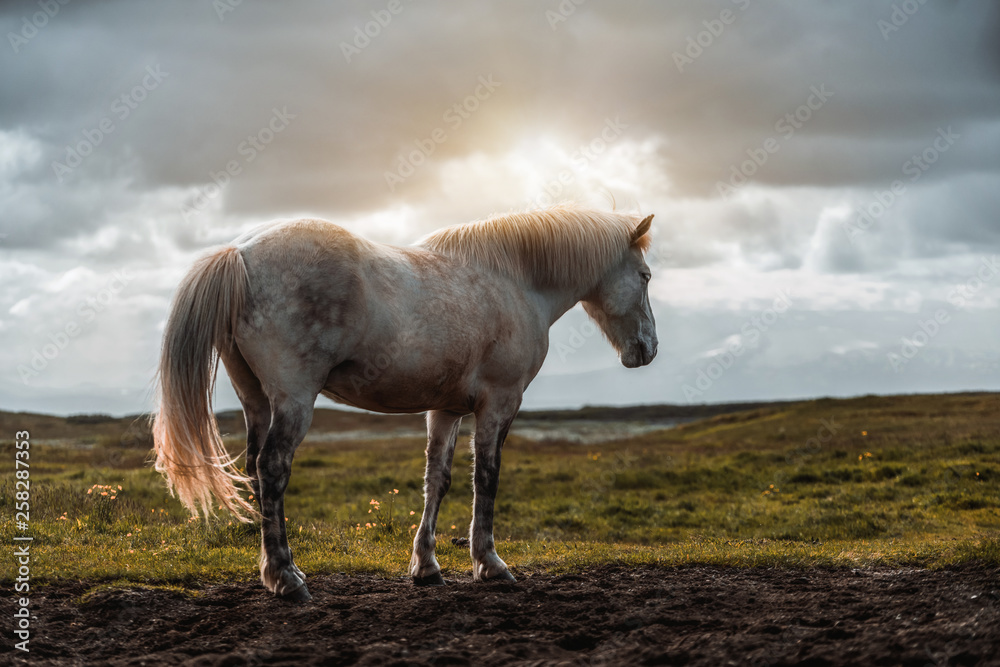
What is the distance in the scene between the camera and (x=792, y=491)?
54.0ft

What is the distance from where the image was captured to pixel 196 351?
238 inches

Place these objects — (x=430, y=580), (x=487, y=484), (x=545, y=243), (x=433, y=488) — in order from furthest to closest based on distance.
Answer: (x=545, y=243), (x=433, y=488), (x=487, y=484), (x=430, y=580)

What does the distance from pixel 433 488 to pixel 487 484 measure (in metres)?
0.56

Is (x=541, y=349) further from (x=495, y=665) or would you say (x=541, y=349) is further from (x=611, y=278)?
(x=495, y=665)

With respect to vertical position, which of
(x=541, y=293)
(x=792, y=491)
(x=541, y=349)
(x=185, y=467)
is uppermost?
(x=541, y=293)

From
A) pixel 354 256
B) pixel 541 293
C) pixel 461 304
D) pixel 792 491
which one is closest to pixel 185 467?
pixel 354 256

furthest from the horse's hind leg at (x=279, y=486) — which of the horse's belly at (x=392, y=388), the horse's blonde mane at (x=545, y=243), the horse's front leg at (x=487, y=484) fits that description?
the horse's blonde mane at (x=545, y=243)

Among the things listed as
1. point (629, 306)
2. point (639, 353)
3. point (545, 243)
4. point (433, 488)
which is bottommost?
point (433, 488)

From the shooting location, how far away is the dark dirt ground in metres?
4.53

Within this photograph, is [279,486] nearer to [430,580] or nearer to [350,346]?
[350,346]

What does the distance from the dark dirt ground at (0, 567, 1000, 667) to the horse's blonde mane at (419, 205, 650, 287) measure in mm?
3036

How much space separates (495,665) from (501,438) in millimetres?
3122

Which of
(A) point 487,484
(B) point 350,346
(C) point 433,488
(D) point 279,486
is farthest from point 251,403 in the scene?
(A) point 487,484

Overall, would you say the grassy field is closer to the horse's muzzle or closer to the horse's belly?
the horse's belly
